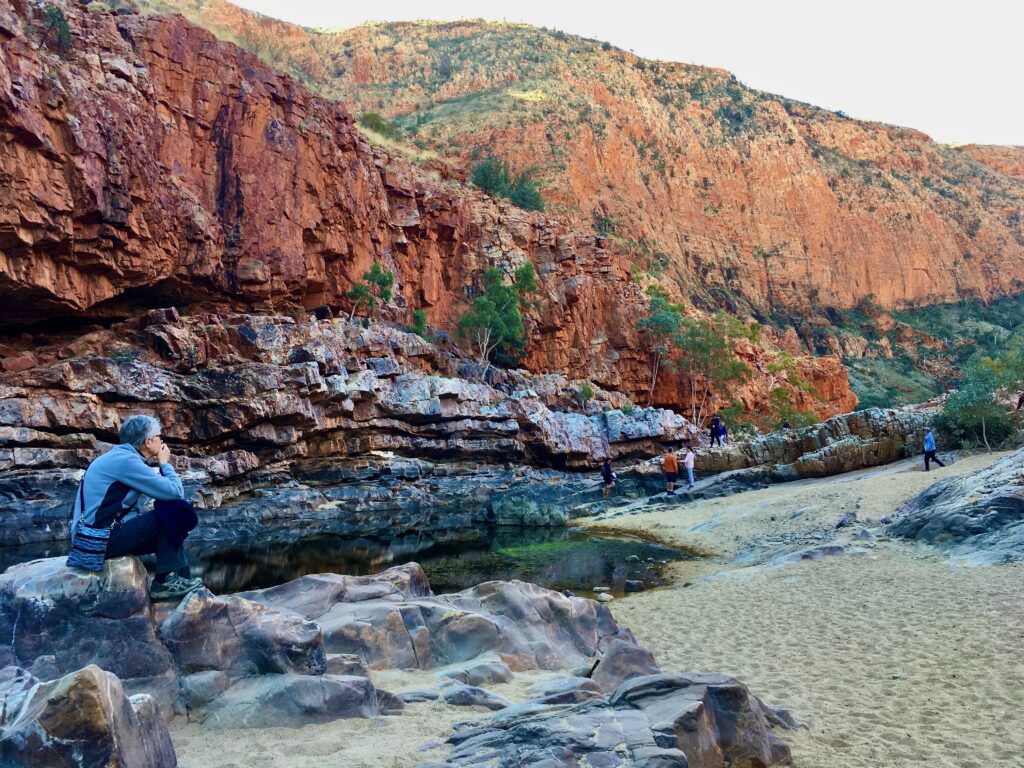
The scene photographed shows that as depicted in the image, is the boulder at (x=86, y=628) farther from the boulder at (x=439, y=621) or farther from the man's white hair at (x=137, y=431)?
the boulder at (x=439, y=621)

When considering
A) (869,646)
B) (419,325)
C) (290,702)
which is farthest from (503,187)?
(290,702)

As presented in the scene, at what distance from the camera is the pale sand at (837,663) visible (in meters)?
4.82

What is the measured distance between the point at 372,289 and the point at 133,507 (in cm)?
3783

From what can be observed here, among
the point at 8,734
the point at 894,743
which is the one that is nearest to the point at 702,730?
the point at 894,743

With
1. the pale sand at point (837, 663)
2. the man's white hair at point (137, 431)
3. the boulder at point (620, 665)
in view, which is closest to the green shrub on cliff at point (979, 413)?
the pale sand at point (837, 663)

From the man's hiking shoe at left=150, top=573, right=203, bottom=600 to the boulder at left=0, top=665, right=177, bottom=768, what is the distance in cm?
161

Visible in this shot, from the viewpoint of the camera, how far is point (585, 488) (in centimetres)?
3497

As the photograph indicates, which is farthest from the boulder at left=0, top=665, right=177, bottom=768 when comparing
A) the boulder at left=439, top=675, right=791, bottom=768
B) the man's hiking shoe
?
the boulder at left=439, top=675, right=791, bottom=768

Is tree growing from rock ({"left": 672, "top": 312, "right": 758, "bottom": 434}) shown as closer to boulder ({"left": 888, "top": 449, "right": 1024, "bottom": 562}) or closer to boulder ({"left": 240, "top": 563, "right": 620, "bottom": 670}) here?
boulder ({"left": 888, "top": 449, "right": 1024, "bottom": 562})

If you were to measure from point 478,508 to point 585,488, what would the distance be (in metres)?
6.56

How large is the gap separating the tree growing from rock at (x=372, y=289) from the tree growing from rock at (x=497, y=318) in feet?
17.9

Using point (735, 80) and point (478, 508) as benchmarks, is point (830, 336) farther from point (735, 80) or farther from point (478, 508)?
point (478, 508)

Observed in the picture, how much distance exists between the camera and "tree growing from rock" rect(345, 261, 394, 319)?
41.2m

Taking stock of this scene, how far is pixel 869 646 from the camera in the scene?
27.2 feet
